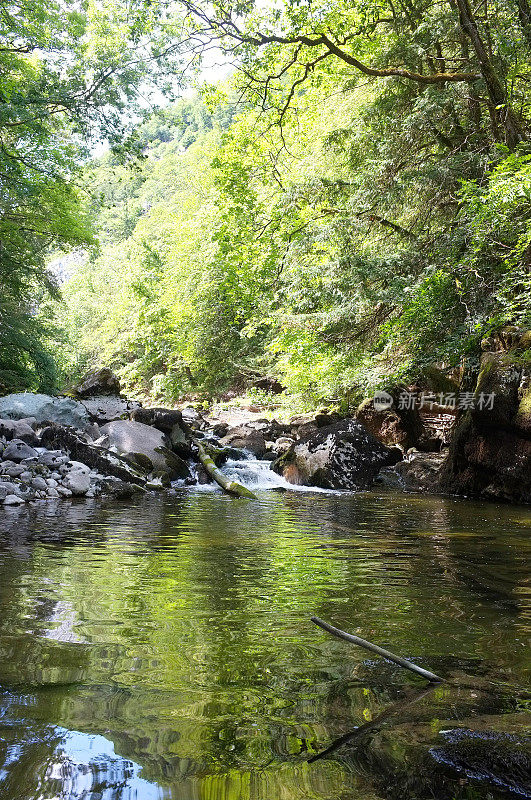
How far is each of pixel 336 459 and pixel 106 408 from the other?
7.14 metres

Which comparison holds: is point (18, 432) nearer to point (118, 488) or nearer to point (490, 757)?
point (118, 488)

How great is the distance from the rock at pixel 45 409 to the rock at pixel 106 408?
94 cm

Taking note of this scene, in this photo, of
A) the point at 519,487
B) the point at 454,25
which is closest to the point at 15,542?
the point at 519,487

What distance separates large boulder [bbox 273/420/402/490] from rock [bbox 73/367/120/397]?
6842 mm

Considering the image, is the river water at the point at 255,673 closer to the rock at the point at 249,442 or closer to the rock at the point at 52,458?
the rock at the point at 52,458

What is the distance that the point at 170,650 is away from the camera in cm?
257

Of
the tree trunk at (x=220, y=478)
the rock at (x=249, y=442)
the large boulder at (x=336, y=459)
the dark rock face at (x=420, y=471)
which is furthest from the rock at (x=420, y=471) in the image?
the tree trunk at (x=220, y=478)

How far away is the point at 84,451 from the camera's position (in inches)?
407

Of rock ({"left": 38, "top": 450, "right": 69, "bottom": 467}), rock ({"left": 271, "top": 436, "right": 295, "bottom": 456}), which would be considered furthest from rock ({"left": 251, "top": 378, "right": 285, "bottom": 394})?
rock ({"left": 38, "top": 450, "right": 69, "bottom": 467})

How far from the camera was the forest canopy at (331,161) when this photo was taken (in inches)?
403

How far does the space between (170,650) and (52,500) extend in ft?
21.8

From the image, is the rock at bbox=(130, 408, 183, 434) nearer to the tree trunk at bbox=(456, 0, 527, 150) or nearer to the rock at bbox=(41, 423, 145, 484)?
the rock at bbox=(41, 423, 145, 484)

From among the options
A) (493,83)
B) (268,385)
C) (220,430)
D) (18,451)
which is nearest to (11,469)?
(18,451)

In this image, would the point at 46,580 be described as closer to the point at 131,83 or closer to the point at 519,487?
the point at 519,487
